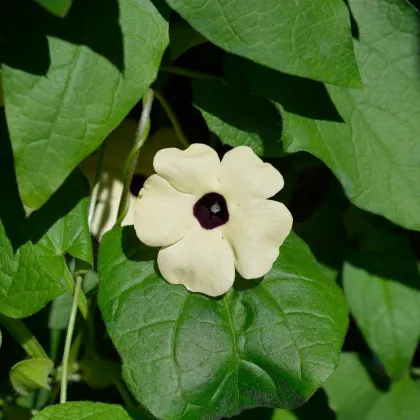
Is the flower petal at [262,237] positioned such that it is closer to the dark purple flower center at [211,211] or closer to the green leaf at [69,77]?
the dark purple flower center at [211,211]

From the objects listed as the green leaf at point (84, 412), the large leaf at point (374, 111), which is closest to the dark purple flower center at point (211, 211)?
the large leaf at point (374, 111)

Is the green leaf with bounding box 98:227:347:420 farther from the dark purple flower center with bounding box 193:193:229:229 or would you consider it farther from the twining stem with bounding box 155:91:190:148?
the twining stem with bounding box 155:91:190:148

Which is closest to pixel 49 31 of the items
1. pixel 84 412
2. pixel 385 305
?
pixel 84 412

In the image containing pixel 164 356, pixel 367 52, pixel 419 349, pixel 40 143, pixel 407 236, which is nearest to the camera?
pixel 40 143

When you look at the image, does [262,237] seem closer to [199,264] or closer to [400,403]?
[199,264]

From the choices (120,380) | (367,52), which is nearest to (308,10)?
(367,52)

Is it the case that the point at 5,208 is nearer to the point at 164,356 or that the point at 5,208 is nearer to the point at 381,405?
the point at 164,356
